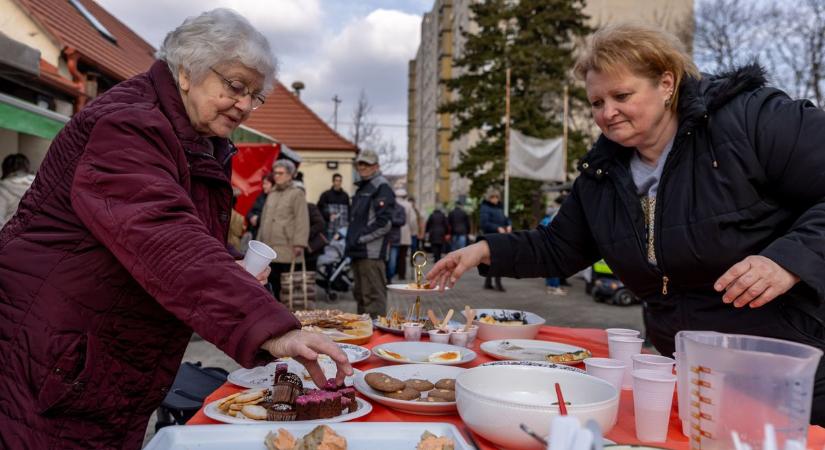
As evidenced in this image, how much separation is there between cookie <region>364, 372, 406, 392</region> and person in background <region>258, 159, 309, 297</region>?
5.59m

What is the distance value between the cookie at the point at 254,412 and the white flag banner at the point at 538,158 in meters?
14.4

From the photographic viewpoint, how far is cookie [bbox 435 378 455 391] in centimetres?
162

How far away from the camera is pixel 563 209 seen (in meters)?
2.39

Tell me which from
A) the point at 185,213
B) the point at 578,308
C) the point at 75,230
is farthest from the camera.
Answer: the point at 578,308

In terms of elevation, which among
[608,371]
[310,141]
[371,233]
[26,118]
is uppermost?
[310,141]

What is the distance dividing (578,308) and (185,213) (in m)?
8.46

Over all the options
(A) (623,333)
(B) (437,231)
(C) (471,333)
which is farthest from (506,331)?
(B) (437,231)

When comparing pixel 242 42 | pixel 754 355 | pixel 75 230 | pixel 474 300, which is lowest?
pixel 474 300

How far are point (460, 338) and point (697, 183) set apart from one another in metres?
1.02

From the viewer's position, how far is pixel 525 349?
226 cm

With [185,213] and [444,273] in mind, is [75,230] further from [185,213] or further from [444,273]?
[444,273]

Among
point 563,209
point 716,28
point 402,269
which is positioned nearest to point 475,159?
point 716,28

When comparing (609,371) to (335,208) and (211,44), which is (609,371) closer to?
(211,44)

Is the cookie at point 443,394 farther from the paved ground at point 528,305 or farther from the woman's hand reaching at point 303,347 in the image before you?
the paved ground at point 528,305
